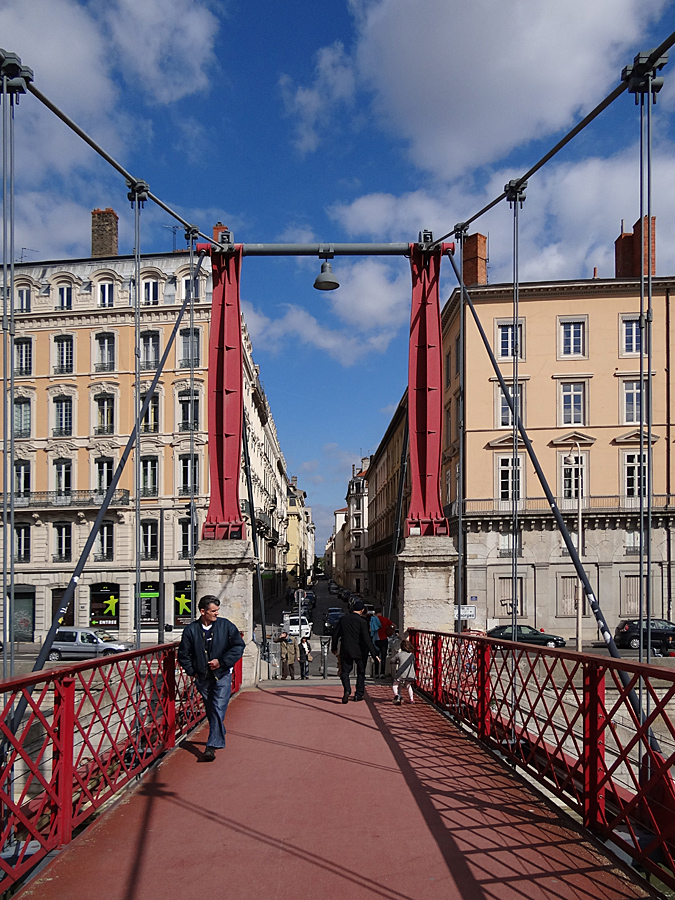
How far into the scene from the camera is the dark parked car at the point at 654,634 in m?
26.1

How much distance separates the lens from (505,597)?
102ft

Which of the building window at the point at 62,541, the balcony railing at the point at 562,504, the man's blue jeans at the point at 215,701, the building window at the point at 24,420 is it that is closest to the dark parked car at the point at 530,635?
the balcony railing at the point at 562,504

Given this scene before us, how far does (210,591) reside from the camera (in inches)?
420

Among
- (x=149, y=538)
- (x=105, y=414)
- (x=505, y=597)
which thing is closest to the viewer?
(x=505, y=597)

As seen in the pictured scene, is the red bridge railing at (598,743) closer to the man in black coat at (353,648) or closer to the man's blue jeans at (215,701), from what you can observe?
the man in black coat at (353,648)

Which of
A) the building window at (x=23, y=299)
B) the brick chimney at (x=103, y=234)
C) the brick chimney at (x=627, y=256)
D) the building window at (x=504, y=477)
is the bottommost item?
the building window at (x=504, y=477)

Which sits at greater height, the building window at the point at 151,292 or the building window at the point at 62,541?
the building window at the point at 151,292

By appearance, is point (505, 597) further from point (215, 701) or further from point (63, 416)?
point (215, 701)

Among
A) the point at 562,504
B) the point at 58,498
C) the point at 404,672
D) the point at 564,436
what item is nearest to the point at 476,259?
the point at 564,436

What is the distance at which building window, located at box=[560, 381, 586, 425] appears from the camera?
32.3 m

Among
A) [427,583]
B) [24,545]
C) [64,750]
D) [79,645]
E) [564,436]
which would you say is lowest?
[79,645]

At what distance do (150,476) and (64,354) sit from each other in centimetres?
703

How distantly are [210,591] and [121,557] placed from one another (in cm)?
2284

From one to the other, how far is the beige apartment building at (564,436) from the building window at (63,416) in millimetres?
18015
